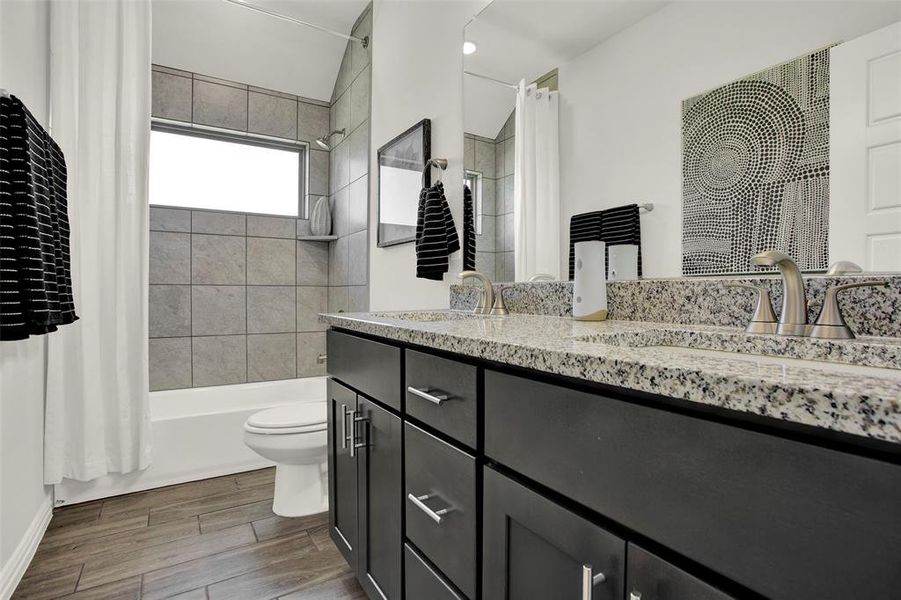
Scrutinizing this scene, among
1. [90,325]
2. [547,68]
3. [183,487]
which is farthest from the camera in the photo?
[183,487]

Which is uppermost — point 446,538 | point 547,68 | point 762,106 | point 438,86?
point 438,86

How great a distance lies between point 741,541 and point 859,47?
3.07 feet

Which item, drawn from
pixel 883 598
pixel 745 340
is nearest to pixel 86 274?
pixel 745 340

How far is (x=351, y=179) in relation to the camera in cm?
317

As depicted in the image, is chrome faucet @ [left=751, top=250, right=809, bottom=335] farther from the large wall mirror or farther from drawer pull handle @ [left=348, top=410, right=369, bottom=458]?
drawer pull handle @ [left=348, top=410, right=369, bottom=458]

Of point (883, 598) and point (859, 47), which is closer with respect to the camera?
point (883, 598)

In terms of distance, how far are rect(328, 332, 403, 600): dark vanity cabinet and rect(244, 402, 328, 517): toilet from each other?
44 cm

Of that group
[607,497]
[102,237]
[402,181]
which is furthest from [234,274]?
[607,497]

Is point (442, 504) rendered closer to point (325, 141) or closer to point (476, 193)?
point (476, 193)

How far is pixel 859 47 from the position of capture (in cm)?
85

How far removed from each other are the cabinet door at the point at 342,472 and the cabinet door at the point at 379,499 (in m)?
0.06

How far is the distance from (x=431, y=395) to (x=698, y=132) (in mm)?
898

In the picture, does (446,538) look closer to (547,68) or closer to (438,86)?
(547,68)

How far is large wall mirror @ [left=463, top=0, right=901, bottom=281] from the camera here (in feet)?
2.79
